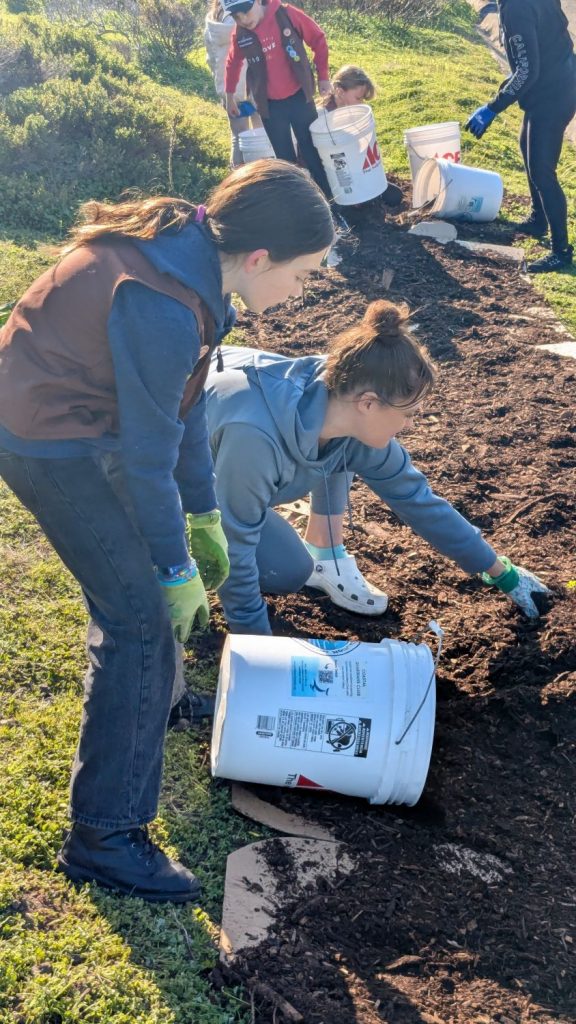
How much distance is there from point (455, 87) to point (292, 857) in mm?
10449

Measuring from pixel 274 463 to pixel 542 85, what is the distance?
4701 millimetres

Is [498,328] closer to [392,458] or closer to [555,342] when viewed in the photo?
[555,342]

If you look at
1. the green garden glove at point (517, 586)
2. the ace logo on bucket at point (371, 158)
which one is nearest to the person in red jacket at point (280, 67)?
the ace logo on bucket at point (371, 158)

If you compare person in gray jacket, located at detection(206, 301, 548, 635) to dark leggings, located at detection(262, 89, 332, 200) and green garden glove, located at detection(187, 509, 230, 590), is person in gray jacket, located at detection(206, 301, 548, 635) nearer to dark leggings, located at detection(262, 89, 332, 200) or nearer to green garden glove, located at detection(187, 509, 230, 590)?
green garden glove, located at detection(187, 509, 230, 590)

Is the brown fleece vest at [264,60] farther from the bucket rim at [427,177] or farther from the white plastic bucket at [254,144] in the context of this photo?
the bucket rim at [427,177]

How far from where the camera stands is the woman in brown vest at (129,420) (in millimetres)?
1898

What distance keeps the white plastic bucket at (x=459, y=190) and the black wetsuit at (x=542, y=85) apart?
416 millimetres

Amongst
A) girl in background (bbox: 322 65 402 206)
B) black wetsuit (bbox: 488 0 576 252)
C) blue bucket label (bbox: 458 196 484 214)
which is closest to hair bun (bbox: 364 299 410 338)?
black wetsuit (bbox: 488 0 576 252)

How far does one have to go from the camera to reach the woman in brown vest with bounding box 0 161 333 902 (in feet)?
6.23

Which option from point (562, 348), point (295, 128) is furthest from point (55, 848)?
point (295, 128)

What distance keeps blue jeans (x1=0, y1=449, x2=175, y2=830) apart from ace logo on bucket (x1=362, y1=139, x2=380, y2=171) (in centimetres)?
535

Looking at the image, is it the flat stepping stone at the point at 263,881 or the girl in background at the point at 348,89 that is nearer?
the flat stepping stone at the point at 263,881

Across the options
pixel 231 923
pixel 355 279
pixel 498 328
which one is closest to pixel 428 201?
pixel 355 279

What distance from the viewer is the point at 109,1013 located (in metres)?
1.97
